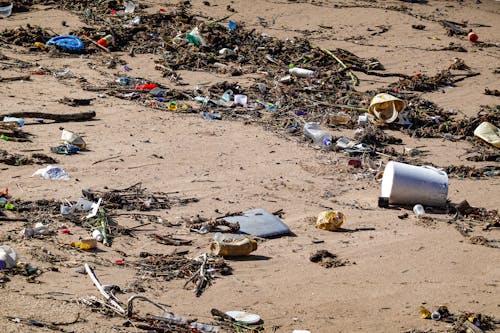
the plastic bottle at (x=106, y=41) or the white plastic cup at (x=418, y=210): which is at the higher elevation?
the plastic bottle at (x=106, y=41)

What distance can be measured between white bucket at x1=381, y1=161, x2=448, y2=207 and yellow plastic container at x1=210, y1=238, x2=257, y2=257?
1798 mm

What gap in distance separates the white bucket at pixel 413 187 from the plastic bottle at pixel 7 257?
11.0ft

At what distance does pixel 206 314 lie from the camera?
488 cm

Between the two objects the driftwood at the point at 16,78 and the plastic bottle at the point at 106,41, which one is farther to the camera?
Result: the plastic bottle at the point at 106,41

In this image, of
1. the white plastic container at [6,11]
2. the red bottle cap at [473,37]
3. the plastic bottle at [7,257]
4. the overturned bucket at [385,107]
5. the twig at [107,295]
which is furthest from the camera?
the red bottle cap at [473,37]

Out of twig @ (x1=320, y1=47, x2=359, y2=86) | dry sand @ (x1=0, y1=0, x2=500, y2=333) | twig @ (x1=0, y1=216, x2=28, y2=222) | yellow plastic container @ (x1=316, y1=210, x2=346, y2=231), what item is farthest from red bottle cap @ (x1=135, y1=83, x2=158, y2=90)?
twig @ (x1=0, y1=216, x2=28, y2=222)

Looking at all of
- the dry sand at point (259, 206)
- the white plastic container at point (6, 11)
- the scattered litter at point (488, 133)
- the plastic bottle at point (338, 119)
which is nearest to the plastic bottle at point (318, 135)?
the dry sand at point (259, 206)

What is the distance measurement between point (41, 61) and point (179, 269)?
19.2 feet

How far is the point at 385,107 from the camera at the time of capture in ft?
31.2

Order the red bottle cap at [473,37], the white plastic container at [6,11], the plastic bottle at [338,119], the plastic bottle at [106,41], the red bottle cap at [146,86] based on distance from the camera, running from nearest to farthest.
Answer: the plastic bottle at [338,119] < the red bottle cap at [146,86] < the plastic bottle at [106,41] < the white plastic container at [6,11] < the red bottle cap at [473,37]

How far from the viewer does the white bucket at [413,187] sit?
7039 mm

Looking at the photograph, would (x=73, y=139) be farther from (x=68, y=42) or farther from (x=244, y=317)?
(x=68, y=42)

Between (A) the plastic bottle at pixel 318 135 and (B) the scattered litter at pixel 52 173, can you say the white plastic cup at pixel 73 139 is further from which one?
(A) the plastic bottle at pixel 318 135

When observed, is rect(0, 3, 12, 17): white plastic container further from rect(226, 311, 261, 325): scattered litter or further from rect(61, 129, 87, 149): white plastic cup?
rect(226, 311, 261, 325): scattered litter
